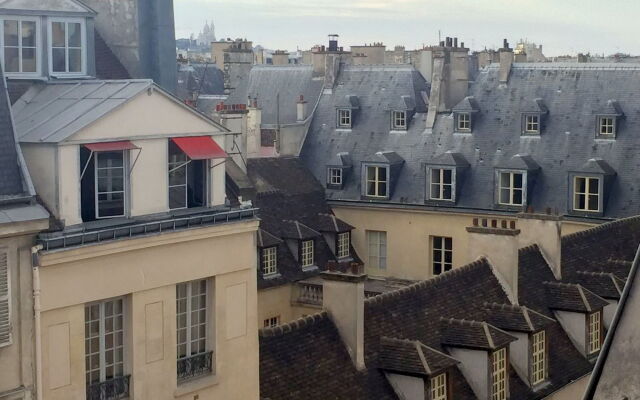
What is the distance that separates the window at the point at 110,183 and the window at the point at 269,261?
2786cm

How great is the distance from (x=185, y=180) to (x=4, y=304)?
4.81 metres

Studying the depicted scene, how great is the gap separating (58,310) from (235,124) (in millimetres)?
32918

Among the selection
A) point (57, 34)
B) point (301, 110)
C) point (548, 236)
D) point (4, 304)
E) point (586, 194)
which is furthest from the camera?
point (301, 110)

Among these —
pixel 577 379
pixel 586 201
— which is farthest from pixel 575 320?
pixel 586 201

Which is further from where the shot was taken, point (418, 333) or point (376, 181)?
point (376, 181)

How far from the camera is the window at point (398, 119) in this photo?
59.2m

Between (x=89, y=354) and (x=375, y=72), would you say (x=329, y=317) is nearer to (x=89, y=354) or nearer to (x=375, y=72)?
(x=89, y=354)

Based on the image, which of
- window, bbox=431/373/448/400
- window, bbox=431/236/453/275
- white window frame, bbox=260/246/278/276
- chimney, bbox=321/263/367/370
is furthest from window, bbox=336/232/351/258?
chimney, bbox=321/263/367/370

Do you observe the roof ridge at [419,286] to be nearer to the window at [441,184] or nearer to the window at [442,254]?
the window at [442,254]

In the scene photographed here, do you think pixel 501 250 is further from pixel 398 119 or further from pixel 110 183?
pixel 398 119

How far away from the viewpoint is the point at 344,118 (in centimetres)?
6084

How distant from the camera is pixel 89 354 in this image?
19906 mm

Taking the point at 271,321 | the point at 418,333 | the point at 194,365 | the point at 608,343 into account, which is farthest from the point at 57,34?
the point at 271,321

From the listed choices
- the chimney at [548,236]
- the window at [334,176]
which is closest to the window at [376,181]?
the window at [334,176]
